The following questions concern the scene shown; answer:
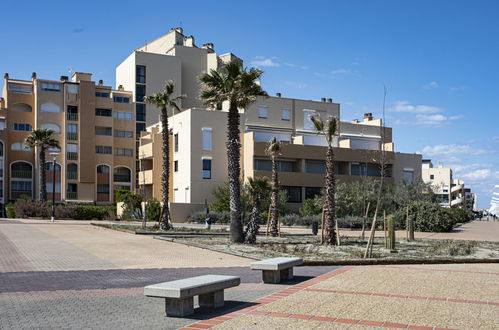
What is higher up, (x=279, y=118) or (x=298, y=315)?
(x=279, y=118)

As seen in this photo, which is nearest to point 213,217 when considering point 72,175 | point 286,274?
point 72,175

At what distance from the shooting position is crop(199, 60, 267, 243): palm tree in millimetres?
24172

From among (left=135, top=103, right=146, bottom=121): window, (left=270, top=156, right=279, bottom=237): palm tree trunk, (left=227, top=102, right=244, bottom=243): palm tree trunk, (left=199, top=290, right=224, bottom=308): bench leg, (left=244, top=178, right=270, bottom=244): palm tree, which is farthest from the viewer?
(left=135, top=103, right=146, bottom=121): window

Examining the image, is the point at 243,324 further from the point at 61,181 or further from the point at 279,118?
the point at 61,181

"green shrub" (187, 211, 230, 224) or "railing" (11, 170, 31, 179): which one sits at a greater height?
"railing" (11, 170, 31, 179)

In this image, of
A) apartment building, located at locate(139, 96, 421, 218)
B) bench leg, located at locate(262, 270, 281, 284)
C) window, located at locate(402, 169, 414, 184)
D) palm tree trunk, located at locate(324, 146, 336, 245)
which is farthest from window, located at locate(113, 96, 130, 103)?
bench leg, located at locate(262, 270, 281, 284)

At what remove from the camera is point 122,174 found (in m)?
74.8

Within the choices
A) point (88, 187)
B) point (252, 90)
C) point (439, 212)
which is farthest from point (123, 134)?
point (252, 90)

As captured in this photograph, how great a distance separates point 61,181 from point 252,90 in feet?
166

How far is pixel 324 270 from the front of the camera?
47.5 ft

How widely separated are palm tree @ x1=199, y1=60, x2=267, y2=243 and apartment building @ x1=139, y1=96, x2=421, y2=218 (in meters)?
28.2

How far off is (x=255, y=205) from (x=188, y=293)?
55.2 ft

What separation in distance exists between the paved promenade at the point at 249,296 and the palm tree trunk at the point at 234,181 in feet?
22.5

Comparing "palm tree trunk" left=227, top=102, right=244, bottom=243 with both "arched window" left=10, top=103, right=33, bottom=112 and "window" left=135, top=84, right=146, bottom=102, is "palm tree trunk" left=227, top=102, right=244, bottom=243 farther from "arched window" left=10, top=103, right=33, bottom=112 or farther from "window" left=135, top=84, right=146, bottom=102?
"window" left=135, top=84, right=146, bottom=102
